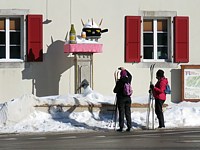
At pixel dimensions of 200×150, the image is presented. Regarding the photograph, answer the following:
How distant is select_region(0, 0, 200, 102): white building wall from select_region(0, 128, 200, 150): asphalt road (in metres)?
5.35

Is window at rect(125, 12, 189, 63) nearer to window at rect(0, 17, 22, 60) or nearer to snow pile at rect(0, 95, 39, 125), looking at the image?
window at rect(0, 17, 22, 60)

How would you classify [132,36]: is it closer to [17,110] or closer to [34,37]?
[34,37]

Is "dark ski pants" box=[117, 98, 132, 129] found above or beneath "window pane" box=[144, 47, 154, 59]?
beneath

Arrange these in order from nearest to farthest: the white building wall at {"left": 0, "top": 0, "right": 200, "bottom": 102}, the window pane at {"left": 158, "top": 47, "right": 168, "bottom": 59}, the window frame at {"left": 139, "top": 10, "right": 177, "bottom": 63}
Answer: the white building wall at {"left": 0, "top": 0, "right": 200, "bottom": 102}
the window frame at {"left": 139, "top": 10, "right": 177, "bottom": 63}
the window pane at {"left": 158, "top": 47, "right": 168, "bottom": 59}

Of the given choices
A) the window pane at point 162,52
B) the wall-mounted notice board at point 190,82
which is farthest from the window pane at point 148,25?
the wall-mounted notice board at point 190,82

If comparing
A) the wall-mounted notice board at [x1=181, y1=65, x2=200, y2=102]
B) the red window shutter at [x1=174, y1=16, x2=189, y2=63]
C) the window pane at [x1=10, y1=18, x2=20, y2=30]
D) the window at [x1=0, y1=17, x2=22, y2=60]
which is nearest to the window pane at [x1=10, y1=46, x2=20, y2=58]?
the window at [x1=0, y1=17, x2=22, y2=60]

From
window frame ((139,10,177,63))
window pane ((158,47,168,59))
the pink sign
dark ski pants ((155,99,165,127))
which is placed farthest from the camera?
window pane ((158,47,168,59))

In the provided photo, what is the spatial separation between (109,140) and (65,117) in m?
4.47

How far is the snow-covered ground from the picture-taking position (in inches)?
750

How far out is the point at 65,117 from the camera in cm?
2008

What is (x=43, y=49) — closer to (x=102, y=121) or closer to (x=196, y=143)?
(x=102, y=121)

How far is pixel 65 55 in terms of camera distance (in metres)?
23.4

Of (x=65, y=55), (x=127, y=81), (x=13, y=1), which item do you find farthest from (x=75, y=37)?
(x=127, y=81)

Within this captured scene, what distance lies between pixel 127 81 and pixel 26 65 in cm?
587
